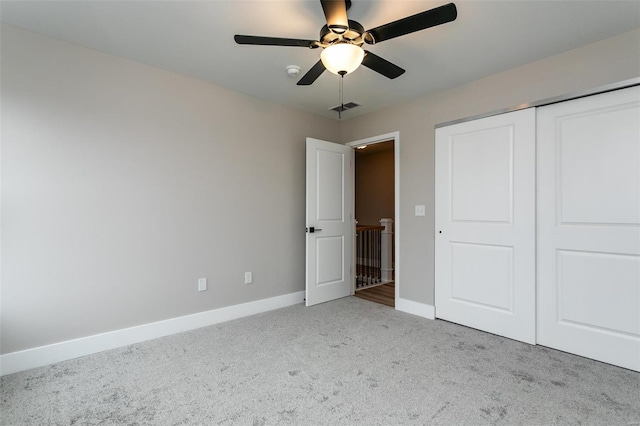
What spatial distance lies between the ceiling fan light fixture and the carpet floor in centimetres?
204

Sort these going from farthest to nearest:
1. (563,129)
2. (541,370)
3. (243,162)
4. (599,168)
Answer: (243,162) < (563,129) < (599,168) < (541,370)

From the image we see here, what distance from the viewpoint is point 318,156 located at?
3973mm

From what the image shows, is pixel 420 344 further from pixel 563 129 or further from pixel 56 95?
pixel 56 95

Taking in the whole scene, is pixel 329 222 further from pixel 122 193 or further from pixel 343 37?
pixel 343 37

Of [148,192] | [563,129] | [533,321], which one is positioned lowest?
[533,321]

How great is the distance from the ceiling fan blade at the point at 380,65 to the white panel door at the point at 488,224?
1.42 meters

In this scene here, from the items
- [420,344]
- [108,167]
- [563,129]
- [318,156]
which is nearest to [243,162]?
[318,156]

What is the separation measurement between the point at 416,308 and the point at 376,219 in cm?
346

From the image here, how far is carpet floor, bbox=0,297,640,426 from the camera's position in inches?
69.6

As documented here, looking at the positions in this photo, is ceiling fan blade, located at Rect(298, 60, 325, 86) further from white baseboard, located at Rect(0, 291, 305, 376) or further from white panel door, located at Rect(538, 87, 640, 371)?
white baseboard, located at Rect(0, 291, 305, 376)

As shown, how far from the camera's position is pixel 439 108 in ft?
11.0

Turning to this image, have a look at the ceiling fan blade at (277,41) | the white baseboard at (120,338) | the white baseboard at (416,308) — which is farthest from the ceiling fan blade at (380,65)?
the white baseboard at (120,338)

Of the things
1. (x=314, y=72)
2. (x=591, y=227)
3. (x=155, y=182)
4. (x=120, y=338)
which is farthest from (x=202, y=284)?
(x=591, y=227)

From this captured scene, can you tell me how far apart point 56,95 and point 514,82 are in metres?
3.88
